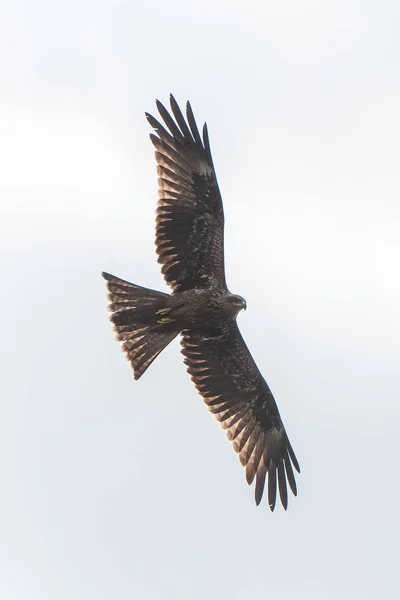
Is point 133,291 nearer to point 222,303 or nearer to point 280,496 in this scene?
point 222,303

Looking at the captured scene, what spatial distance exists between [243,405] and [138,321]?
2.24 m

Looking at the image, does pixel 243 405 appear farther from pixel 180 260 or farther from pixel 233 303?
pixel 180 260

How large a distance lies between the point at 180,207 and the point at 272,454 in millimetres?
3827

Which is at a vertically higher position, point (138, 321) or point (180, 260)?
point (180, 260)

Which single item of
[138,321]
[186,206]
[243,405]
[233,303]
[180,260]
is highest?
[186,206]

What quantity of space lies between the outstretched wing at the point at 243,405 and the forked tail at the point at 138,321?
710 mm

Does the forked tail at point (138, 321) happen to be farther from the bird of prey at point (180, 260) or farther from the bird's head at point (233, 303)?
the bird's head at point (233, 303)

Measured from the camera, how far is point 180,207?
55.6 ft

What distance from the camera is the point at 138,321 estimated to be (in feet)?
56.3

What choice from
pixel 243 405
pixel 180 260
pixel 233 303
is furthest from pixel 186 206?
pixel 243 405

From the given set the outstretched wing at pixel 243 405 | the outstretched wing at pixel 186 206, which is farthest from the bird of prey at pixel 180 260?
the outstretched wing at pixel 243 405

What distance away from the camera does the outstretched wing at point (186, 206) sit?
16969 mm

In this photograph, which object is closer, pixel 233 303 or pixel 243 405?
pixel 233 303

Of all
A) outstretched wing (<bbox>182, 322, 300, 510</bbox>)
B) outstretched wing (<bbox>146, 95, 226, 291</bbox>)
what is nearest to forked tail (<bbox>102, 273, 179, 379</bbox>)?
outstretched wing (<bbox>146, 95, 226, 291</bbox>)
